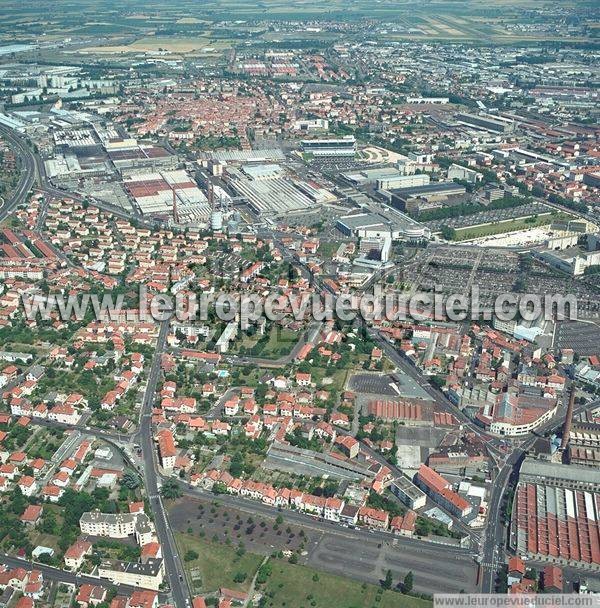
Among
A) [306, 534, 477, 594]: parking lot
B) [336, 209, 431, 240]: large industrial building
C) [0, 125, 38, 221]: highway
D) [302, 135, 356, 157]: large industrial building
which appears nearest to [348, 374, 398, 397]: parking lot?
[306, 534, 477, 594]: parking lot

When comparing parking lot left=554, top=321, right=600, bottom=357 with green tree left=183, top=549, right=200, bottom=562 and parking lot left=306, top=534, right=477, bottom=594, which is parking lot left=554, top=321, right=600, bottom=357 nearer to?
parking lot left=306, top=534, right=477, bottom=594

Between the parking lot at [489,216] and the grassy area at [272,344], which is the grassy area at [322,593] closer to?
the grassy area at [272,344]

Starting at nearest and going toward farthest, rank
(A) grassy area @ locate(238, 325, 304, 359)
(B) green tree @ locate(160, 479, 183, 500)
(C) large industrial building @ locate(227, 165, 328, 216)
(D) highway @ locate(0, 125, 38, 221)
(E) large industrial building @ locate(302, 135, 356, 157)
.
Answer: (B) green tree @ locate(160, 479, 183, 500) < (A) grassy area @ locate(238, 325, 304, 359) < (C) large industrial building @ locate(227, 165, 328, 216) < (D) highway @ locate(0, 125, 38, 221) < (E) large industrial building @ locate(302, 135, 356, 157)

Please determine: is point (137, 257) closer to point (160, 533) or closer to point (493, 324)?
point (493, 324)

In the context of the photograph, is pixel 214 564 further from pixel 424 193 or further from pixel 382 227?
pixel 424 193

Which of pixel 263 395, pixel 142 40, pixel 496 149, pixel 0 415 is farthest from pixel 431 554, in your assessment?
pixel 142 40

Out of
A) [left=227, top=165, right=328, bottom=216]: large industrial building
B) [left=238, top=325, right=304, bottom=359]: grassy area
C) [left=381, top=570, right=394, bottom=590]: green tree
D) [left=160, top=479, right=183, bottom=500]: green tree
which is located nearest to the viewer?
[left=381, top=570, right=394, bottom=590]: green tree
